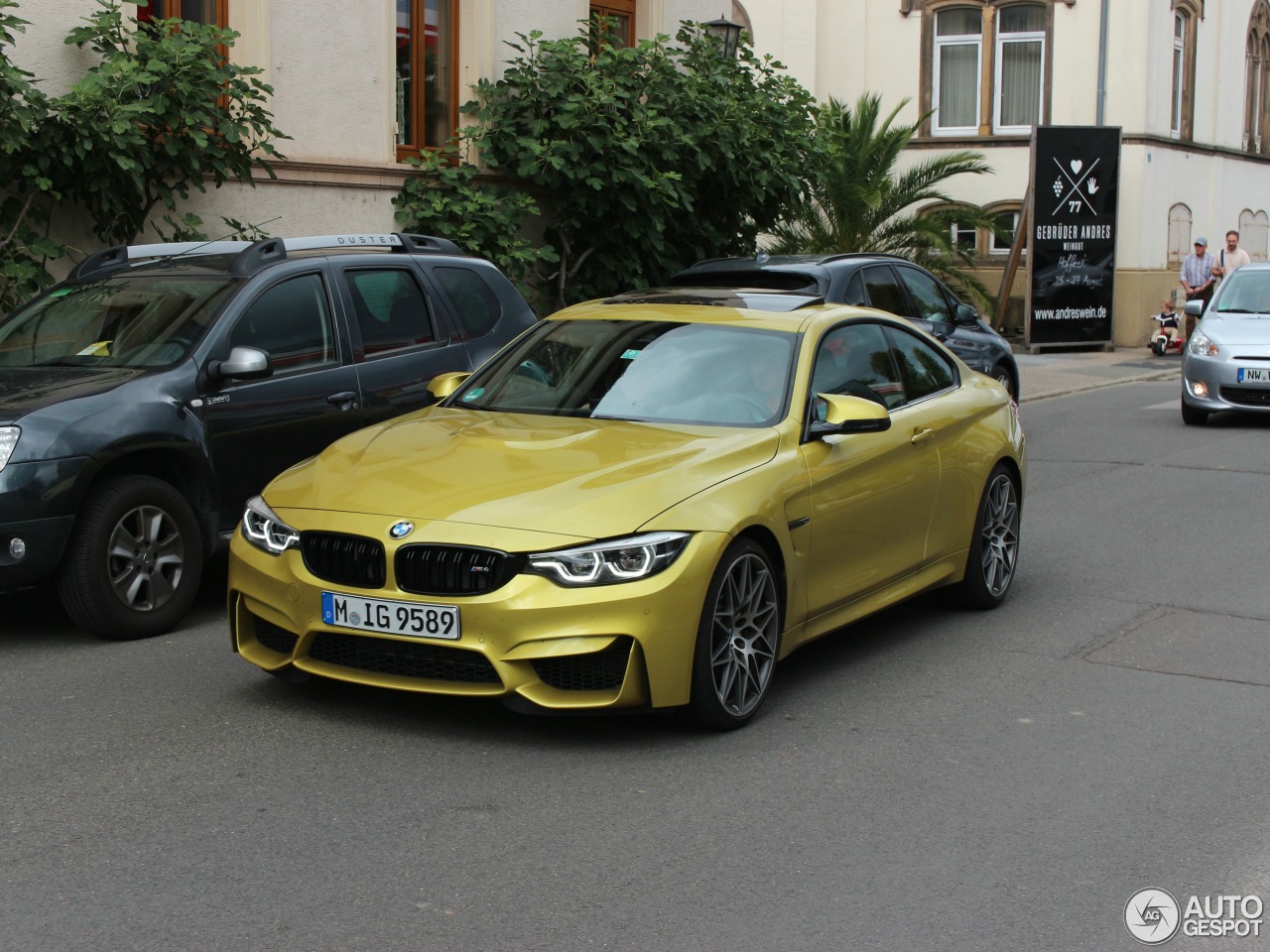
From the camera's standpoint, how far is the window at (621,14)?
58.4 ft

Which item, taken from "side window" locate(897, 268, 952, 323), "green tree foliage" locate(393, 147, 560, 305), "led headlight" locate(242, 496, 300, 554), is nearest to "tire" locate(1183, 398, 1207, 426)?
"side window" locate(897, 268, 952, 323)

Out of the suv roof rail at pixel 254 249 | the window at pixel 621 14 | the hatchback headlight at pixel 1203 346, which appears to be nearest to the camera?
the suv roof rail at pixel 254 249

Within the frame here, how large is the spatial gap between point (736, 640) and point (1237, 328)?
487 inches

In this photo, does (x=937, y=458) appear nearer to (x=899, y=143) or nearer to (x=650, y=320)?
(x=650, y=320)

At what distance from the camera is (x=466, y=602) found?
17.6 ft

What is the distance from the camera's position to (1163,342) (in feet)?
89.3

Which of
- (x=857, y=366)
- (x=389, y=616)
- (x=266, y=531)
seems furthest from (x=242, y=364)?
(x=857, y=366)

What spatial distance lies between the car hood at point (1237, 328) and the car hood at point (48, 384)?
12044mm

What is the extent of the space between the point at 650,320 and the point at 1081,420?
1153 centimetres

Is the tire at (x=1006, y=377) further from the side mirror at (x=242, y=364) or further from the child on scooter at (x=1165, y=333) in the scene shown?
the child on scooter at (x=1165, y=333)

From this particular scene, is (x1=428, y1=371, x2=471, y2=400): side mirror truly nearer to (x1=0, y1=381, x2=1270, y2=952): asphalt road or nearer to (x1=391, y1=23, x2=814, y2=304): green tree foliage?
(x1=0, y1=381, x2=1270, y2=952): asphalt road

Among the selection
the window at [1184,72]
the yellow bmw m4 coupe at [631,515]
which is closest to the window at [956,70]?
the window at [1184,72]

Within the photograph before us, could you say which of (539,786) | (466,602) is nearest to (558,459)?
(466,602)

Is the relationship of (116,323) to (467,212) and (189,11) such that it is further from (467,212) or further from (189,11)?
(467,212)
